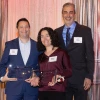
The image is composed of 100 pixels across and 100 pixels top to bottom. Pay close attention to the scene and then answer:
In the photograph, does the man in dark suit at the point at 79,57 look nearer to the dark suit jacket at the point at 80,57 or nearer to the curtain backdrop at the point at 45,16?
the dark suit jacket at the point at 80,57

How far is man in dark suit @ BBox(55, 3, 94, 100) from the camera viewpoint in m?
2.84

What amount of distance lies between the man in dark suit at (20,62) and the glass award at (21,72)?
0.11 feet

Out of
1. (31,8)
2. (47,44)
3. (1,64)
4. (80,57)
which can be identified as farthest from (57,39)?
(31,8)

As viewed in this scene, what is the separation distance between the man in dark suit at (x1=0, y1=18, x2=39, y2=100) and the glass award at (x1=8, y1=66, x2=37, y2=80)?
0.03m

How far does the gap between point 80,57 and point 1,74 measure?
91 cm

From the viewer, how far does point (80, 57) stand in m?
2.87

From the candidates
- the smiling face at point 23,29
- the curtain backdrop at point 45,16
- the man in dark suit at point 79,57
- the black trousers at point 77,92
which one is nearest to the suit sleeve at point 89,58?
the man in dark suit at point 79,57

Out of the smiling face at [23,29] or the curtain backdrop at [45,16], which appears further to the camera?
the curtain backdrop at [45,16]

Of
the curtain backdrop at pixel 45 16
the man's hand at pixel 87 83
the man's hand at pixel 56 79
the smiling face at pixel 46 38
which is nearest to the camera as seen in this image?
the man's hand at pixel 56 79

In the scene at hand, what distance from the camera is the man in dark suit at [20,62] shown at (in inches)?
110

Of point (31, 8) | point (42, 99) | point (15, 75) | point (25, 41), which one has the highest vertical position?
point (31, 8)

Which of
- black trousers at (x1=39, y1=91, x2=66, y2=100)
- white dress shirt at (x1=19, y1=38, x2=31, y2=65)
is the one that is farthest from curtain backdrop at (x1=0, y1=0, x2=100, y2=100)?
black trousers at (x1=39, y1=91, x2=66, y2=100)

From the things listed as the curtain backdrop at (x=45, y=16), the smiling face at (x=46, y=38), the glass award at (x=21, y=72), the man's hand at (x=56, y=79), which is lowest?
the man's hand at (x=56, y=79)

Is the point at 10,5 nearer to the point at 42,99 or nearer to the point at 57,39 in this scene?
the point at 57,39
